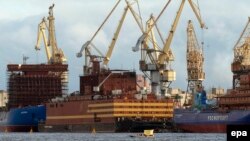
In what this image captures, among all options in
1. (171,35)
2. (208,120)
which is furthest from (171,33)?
(208,120)

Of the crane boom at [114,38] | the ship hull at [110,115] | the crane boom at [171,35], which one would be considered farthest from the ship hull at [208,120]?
the crane boom at [114,38]

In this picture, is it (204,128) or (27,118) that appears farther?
(27,118)

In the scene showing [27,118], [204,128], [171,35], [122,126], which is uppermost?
[171,35]

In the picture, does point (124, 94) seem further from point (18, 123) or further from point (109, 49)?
point (18, 123)

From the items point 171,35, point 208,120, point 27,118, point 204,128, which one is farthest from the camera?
point 27,118

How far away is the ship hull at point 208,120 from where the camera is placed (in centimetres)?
12793

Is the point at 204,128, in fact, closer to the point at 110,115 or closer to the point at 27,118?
the point at 110,115

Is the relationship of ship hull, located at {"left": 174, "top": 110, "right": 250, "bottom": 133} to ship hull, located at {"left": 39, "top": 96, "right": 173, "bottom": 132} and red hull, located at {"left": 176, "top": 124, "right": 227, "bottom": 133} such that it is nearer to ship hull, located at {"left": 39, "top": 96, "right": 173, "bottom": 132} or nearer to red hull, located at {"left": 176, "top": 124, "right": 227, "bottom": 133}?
red hull, located at {"left": 176, "top": 124, "right": 227, "bottom": 133}

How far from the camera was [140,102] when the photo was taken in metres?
156

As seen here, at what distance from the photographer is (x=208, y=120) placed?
437ft

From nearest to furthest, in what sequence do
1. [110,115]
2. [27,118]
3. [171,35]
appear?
1. [110,115]
2. [171,35]
3. [27,118]

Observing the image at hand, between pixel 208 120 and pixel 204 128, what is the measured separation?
1.63 metres

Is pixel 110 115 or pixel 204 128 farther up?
pixel 110 115

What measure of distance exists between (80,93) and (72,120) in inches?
504
